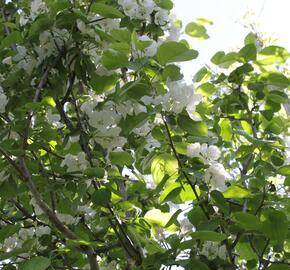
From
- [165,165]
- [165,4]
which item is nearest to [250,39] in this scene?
[165,4]

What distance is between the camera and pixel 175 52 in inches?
51.6

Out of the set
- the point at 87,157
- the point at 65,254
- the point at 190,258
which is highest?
the point at 87,157

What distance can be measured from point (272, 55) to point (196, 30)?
372 millimetres

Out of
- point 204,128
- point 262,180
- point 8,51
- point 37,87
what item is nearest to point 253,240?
point 262,180

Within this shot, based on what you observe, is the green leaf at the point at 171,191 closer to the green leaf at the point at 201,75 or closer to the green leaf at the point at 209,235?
the green leaf at the point at 209,235

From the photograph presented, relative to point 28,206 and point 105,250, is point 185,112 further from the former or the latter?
point 28,206

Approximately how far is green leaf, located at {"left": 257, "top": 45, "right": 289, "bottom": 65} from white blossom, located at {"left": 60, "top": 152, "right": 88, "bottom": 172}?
78 cm

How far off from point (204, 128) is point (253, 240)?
1.48ft

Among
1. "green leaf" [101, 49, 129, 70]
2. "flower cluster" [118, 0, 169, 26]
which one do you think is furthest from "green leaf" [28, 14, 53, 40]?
"flower cluster" [118, 0, 169, 26]

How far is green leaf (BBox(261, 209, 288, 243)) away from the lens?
51.7 inches

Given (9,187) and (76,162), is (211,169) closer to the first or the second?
(76,162)

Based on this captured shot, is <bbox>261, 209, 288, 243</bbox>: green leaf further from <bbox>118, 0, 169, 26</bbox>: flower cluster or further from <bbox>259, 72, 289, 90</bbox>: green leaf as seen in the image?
<bbox>118, 0, 169, 26</bbox>: flower cluster

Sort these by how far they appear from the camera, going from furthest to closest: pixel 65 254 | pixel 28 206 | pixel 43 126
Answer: pixel 28 206, pixel 65 254, pixel 43 126

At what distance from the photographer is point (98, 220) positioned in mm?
1684
